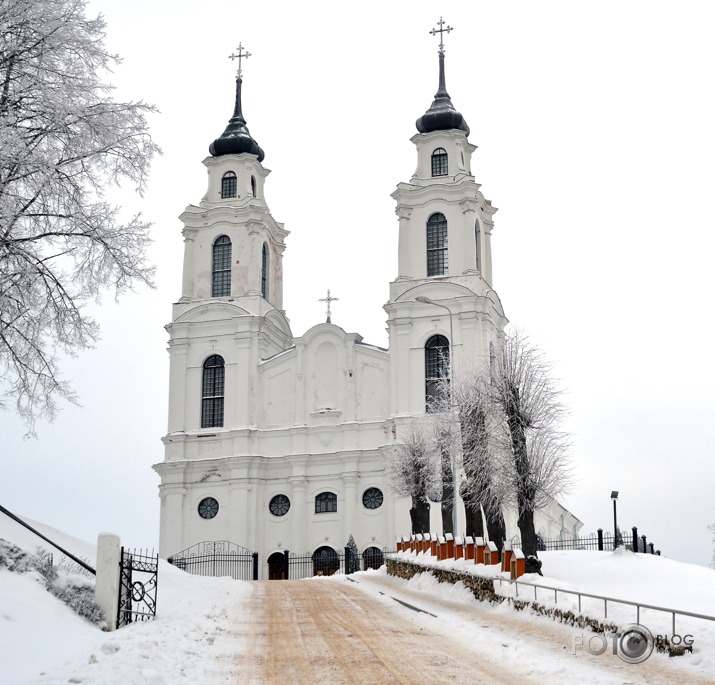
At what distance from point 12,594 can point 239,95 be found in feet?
170

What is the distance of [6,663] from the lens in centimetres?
1181

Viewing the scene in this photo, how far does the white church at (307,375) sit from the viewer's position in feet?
168

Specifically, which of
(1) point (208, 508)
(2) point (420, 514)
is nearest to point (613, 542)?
(2) point (420, 514)

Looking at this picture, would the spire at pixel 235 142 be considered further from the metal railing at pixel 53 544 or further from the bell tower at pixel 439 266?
the metal railing at pixel 53 544

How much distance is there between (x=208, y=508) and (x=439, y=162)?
22368mm

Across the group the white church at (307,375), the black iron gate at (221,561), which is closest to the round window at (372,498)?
the white church at (307,375)

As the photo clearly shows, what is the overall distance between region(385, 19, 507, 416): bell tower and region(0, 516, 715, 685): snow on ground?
25.9 meters

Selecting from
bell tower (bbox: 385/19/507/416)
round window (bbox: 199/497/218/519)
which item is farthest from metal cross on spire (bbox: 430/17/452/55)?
round window (bbox: 199/497/218/519)

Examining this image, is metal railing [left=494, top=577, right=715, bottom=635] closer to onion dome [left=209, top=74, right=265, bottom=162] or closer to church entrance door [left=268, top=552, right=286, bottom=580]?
church entrance door [left=268, top=552, right=286, bottom=580]

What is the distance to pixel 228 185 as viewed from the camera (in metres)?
58.5

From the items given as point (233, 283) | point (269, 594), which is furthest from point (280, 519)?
point (269, 594)

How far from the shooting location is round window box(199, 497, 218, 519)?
52.8 metres

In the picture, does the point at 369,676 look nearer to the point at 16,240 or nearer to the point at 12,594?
the point at 12,594

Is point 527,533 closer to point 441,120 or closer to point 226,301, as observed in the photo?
point 226,301
